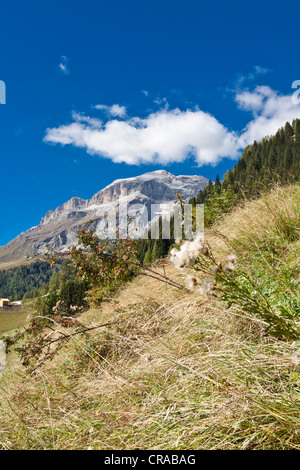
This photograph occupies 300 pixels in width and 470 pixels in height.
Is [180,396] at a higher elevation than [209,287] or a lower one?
lower

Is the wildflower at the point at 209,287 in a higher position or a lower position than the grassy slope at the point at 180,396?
higher

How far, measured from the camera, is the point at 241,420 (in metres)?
1.33

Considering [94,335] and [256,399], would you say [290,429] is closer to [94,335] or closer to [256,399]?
[256,399]

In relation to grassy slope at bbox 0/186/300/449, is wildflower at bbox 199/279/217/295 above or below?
above

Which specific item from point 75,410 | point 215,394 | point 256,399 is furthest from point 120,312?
point 256,399

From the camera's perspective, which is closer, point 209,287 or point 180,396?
point 209,287

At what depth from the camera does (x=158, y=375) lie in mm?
2234

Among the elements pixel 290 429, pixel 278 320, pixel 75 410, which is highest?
pixel 278 320
